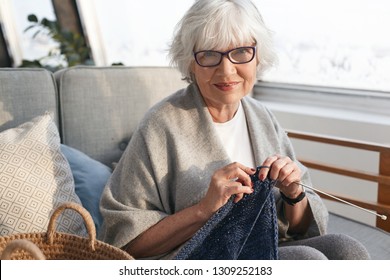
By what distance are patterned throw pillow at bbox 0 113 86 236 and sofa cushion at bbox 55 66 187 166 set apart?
213 mm

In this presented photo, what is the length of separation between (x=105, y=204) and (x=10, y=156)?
31 cm

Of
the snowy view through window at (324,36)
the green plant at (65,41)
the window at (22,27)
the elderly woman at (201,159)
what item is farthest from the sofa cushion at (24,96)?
the window at (22,27)

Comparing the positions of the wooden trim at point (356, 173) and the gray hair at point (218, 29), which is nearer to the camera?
the gray hair at point (218, 29)

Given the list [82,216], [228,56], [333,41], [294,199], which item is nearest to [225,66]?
[228,56]

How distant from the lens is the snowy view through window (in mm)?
2559

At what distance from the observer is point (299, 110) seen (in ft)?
9.32

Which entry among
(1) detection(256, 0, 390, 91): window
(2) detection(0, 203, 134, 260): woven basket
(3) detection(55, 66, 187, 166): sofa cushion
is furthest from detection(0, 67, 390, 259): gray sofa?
(1) detection(256, 0, 390, 91): window

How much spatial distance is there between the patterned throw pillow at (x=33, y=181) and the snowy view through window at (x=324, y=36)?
119 centimetres

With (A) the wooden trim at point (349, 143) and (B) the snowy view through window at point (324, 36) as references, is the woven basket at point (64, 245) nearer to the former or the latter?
(A) the wooden trim at point (349, 143)

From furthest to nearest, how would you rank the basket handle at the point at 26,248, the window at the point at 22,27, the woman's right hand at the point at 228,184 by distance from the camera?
the window at the point at 22,27
the woman's right hand at the point at 228,184
the basket handle at the point at 26,248

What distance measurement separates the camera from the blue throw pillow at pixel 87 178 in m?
1.72

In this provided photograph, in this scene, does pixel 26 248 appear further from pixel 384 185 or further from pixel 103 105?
pixel 384 185

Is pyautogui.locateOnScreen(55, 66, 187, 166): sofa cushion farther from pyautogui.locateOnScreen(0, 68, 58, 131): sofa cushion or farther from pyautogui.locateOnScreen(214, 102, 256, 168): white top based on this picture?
pyautogui.locateOnScreen(214, 102, 256, 168): white top

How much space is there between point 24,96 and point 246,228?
893 mm
